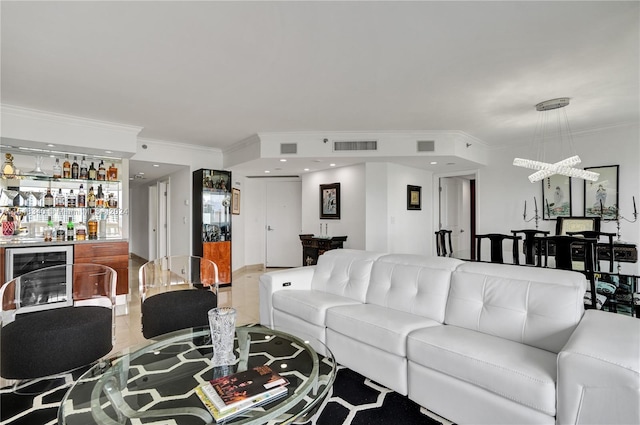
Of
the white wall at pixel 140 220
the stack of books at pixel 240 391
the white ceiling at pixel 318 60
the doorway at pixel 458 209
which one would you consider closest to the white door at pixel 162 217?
the white wall at pixel 140 220

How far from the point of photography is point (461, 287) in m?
2.36

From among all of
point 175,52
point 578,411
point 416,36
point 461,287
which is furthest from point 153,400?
point 416,36

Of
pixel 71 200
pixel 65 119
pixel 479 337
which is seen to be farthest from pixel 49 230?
pixel 479 337

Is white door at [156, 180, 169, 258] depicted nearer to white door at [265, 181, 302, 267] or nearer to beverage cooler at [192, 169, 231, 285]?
beverage cooler at [192, 169, 231, 285]

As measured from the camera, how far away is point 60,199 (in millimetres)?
4289

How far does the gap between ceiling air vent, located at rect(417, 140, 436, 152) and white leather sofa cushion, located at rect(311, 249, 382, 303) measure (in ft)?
8.19

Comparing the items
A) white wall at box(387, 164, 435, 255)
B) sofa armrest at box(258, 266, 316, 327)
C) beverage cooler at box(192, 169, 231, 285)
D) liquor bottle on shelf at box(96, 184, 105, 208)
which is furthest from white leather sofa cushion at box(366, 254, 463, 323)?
liquor bottle on shelf at box(96, 184, 105, 208)

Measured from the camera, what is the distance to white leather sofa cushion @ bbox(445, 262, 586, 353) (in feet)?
6.18

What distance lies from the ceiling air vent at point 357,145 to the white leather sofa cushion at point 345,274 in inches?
84.5

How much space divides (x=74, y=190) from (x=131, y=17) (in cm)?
330

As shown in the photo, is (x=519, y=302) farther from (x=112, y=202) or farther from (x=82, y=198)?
(x=82, y=198)

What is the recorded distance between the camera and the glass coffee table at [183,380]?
136 cm

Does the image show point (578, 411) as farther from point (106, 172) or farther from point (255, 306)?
point (106, 172)

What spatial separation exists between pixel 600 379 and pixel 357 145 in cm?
418
